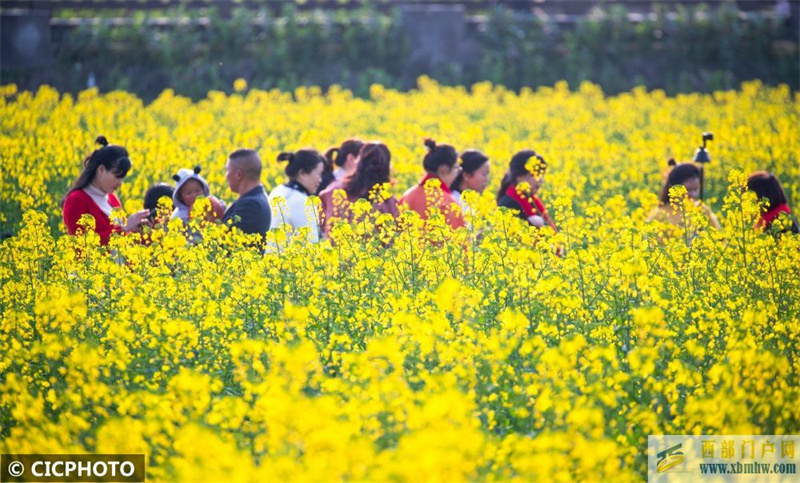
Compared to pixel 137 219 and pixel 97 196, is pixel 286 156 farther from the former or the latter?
pixel 97 196

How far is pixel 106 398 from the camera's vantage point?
15.7 feet

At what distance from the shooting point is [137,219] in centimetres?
805

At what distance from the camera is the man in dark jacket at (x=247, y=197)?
8.20 metres

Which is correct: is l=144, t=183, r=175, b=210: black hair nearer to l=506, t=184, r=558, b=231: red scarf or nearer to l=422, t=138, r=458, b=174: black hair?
l=422, t=138, r=458, b=174: black hair

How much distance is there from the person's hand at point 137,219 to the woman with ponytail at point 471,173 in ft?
7.73

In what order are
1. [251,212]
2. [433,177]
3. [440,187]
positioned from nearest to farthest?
[251,212] → [440,187] → [433,177]

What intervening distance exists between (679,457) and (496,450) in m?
0.86

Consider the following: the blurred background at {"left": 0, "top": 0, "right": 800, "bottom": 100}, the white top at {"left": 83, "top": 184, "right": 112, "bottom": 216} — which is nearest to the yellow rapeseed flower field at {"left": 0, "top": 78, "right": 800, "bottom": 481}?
the white top at {"left": 83, "top": 184, "right": 112, "bottom": 216}

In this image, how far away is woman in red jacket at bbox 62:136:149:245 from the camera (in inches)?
323

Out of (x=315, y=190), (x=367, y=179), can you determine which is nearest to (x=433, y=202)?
(x=367, y=179)

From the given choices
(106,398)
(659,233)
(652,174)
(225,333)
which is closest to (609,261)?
(659,233)

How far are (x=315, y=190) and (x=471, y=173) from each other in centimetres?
124

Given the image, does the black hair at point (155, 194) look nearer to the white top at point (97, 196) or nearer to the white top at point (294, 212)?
the white top at point (97, 196)

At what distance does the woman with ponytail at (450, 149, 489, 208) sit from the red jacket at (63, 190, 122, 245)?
2583 millimetres
